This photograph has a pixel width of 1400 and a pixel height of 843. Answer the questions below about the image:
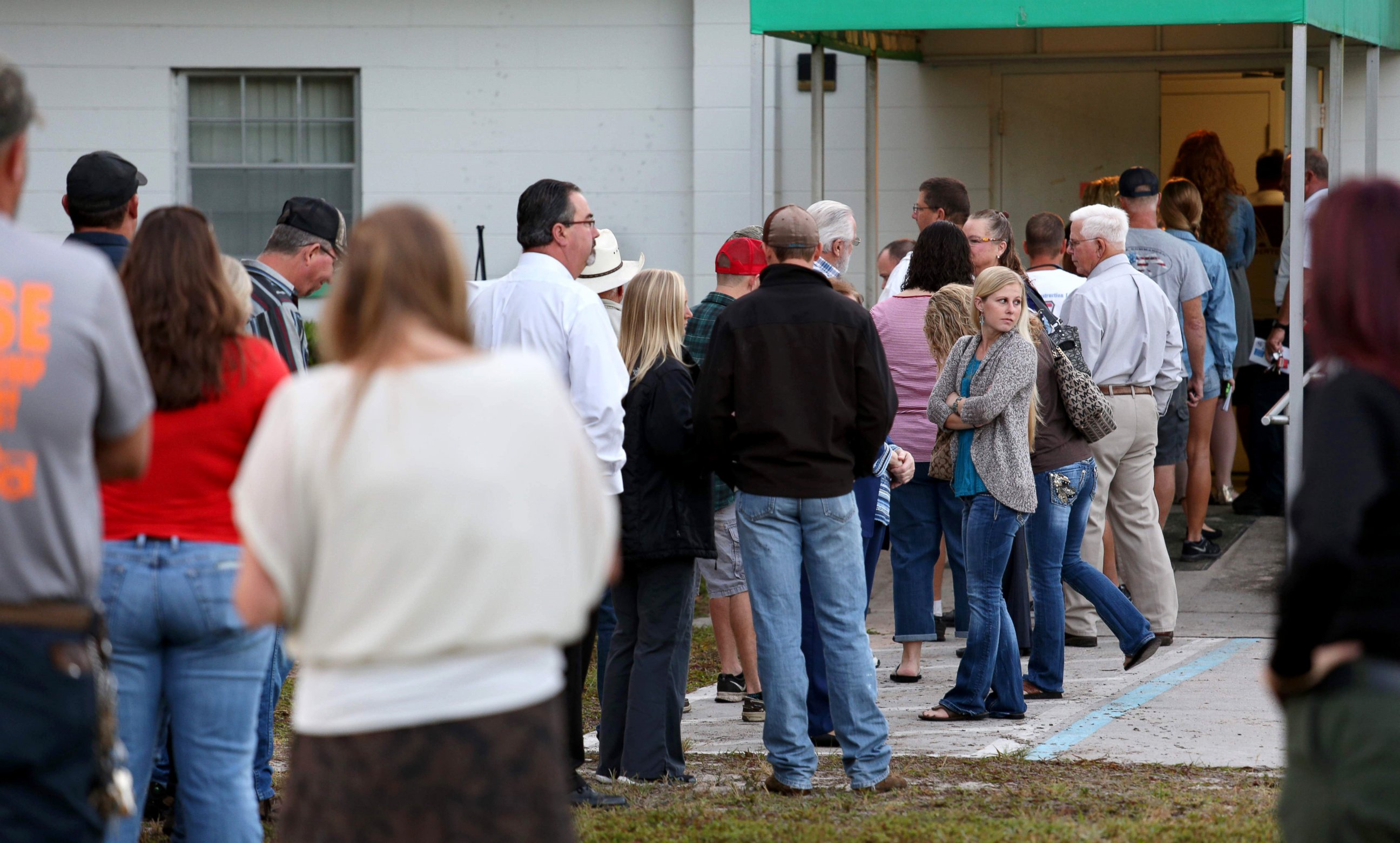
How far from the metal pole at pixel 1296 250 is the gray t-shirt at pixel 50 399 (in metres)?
6.81

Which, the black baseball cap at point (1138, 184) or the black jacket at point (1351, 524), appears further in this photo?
the black baseball cap at point (1138, 184)

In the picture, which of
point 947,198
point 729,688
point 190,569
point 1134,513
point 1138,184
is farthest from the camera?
point 1138,184

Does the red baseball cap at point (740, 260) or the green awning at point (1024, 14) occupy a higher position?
the green awning at point (1024, 14)

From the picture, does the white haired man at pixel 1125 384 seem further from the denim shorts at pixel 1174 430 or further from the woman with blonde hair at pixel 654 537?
the woman with blonde hair at pixel 654 537

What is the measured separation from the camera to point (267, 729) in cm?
527

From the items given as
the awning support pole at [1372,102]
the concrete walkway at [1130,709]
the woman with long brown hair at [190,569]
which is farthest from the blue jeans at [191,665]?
the awning support pole at [1372,102]

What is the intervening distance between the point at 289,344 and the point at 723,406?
145 centimetres

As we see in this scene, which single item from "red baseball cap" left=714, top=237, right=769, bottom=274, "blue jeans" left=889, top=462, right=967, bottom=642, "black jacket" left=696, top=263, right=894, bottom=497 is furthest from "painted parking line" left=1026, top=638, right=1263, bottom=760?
"red baseball cap" left=714, top=237, right=769, bottom=274

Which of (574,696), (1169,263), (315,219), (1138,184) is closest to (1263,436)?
(1169,263)

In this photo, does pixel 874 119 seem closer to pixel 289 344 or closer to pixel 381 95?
pixel 381 95

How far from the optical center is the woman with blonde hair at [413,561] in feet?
8.34

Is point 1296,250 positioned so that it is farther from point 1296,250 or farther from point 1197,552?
point 1197,552

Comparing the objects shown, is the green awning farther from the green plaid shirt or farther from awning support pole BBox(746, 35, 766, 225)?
the green plaid shirt

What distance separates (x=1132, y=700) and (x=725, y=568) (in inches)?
72.8
